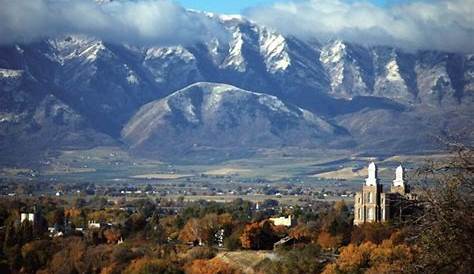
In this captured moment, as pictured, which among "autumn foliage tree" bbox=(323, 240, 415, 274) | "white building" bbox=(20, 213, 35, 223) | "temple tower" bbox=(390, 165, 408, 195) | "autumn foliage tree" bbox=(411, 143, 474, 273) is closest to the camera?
"autumn foliage tree" bbox=(411, 143, 474, 273)

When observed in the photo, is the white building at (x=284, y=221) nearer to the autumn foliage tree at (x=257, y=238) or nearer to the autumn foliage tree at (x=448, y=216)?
the autumn foliage tree at (x=257, y=238)

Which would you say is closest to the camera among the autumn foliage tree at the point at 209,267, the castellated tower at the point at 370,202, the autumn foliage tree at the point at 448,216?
the autumn foliage tree at the point at 448,216

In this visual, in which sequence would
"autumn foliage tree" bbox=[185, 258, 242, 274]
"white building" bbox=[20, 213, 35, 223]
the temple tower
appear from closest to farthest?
"autumn foliage tree" bbox=[185, 258, 242, 274] → the temple tower → "white building" bbox=[20, 213, 35, 223]

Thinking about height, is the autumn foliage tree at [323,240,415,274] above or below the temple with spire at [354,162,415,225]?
below

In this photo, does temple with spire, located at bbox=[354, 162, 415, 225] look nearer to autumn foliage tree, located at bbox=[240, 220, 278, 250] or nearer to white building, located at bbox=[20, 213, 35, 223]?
autumn foliage tree, located at bbox=[240, 220, 278, 250]

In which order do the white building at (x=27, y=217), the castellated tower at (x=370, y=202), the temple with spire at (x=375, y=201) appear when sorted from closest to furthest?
the temple with spire at (x=375, y=201)
the castellated tower at (x=370, y=202)
the white building at (x=27, y=217)

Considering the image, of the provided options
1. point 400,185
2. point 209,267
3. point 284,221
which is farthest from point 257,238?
point 284,221

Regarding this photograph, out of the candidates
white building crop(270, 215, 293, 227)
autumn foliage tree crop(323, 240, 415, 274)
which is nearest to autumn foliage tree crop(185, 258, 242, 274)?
autumn foliage tree crop(323, 240, 415, 274)

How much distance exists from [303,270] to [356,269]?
4.81 m

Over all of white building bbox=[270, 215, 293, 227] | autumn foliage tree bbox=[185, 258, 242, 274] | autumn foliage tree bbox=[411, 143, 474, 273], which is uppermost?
autumn foliage tree bbox=[411, 143, 474, 273]

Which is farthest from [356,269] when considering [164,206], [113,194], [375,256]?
[113,194]

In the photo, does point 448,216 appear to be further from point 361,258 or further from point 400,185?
point 400,185

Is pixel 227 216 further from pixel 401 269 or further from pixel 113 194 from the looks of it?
pixel 113 194

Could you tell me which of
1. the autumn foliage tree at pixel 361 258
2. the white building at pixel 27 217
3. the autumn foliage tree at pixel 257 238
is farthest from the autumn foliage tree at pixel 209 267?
the white building at pixel 27 217
